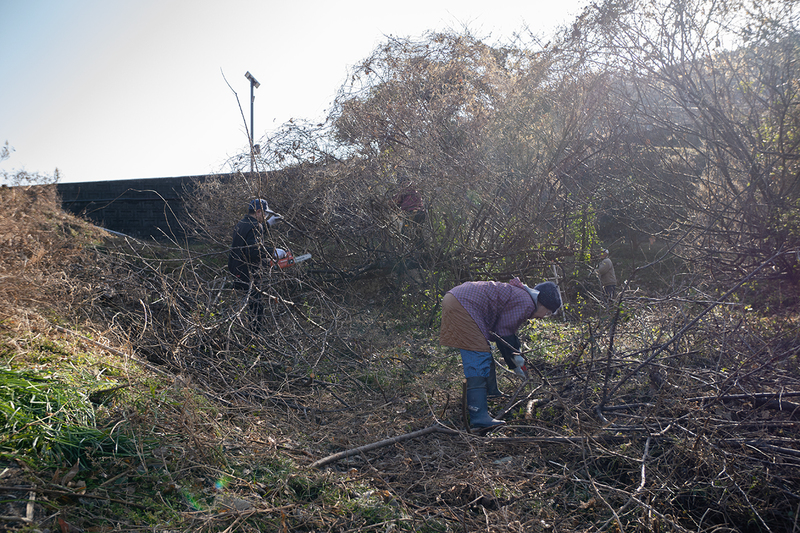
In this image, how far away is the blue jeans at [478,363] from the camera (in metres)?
3.67

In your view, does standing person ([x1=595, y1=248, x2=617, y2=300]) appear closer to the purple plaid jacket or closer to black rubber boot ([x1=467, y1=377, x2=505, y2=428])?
the purple plaid jacket

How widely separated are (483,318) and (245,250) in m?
3.37

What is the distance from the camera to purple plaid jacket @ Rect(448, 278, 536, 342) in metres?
3.71

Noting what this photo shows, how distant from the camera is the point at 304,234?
7641 millimetres

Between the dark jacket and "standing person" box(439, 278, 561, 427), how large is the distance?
2.86 meters

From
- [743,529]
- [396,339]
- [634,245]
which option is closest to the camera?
[743,529]

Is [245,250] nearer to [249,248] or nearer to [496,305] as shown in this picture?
[249,248]

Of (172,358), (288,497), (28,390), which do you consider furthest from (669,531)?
(172,358)

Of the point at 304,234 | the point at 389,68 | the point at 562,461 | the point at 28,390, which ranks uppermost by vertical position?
the point at 389,68

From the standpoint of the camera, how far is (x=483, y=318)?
12.3 feet

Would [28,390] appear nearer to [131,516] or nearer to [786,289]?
[131,516]

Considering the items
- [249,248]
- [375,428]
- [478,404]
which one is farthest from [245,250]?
[478,404]

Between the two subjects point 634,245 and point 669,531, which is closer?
point 669,531

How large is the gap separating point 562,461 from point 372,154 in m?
5.81
